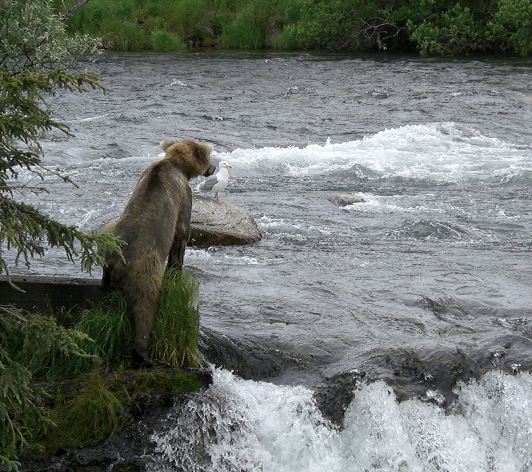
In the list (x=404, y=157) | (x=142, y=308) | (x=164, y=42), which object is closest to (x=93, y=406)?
(x=142, y=308)

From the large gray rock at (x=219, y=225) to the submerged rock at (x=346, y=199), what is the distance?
2179 mm

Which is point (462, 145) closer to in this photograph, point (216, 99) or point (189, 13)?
point (216, 99)

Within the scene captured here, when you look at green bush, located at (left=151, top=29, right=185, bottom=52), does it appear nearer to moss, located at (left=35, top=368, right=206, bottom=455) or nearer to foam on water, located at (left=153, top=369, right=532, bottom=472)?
foam on water, located at (left=153, top=369, right=532, bottom=472)

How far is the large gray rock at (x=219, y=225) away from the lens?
11.4 metres

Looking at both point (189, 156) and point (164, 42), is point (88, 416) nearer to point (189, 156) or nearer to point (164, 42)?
point (189, 156)

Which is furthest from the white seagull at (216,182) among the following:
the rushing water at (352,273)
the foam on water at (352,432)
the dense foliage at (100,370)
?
the foam on water at (352,432)

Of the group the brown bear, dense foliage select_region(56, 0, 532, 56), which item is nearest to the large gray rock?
the brown bear

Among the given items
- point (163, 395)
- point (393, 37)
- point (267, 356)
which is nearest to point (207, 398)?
point (163, 395)

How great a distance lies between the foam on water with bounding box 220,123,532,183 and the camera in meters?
16.0

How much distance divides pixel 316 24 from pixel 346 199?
68.2 feet

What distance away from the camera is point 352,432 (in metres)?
7.09

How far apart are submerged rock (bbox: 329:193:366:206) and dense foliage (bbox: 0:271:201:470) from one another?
6.78 metres

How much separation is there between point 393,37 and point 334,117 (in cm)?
1366

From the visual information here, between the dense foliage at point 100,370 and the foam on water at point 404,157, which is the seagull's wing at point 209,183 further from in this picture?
the dense foliage at point 100,370
